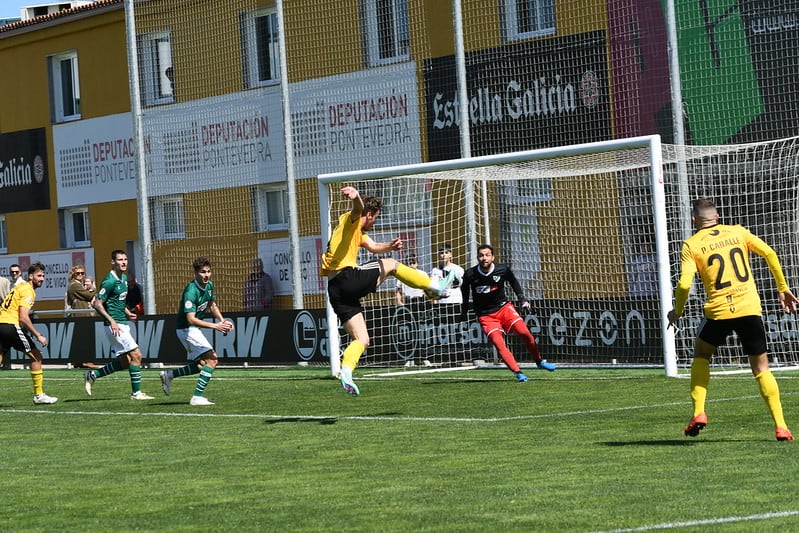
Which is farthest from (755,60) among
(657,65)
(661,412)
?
(661,412)

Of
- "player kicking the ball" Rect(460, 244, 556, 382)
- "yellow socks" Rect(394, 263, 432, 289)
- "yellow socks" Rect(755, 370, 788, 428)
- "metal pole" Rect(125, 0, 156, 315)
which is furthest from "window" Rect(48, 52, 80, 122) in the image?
"yellow socks" Rect(755, 370, 788, 428)

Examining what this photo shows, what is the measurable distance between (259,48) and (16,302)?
1186cm

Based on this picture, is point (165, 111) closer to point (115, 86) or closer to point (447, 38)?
point (115, 86)

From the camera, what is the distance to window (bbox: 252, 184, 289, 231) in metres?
29.1

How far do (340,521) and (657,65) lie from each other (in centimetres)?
1490

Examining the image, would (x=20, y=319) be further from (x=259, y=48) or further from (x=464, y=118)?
(x=259, y=48)

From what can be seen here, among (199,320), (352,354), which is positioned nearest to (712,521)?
(352,354)

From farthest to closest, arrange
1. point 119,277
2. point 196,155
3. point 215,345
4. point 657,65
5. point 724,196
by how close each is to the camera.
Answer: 1. point 196,155
2. point 215,345
3. point 657,65
4. point 724,196
5. point 119,277

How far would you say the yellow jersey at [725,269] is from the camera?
1089 centimetres

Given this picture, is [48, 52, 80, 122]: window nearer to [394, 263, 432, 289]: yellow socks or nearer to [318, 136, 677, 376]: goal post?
[318, 136, 677, 376]: goal post

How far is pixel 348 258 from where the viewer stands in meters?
14.2

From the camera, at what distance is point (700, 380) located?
1105 cm

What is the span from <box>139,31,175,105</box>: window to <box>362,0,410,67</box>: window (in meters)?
5.04

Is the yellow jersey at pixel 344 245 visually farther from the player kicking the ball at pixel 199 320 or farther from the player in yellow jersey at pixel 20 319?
the player in yellow jersey at pixel 20 319
